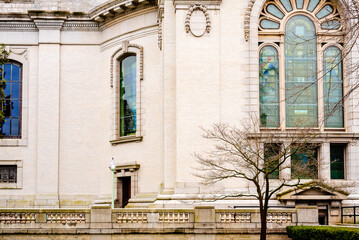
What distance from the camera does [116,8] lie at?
3762 centimetres

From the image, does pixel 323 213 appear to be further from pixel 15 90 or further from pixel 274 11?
pixel 15 90

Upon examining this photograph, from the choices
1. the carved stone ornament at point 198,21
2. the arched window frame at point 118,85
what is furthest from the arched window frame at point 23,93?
the carved stone ornament at point 198,21

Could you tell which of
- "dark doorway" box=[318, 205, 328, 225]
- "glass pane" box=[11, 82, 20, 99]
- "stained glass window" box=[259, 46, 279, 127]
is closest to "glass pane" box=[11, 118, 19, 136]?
"glass pane" box=[11, 82, 20, 99]

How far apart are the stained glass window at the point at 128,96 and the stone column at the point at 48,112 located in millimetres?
3845

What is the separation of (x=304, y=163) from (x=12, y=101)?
18.2m

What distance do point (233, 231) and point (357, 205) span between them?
779 centimetres

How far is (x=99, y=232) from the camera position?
26.0 metres

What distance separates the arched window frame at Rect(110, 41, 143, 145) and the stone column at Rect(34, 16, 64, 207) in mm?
3467

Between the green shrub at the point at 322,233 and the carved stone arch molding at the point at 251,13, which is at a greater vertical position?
the carved stone arch molding at the point at 251,13

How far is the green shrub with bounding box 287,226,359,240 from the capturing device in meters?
22.1

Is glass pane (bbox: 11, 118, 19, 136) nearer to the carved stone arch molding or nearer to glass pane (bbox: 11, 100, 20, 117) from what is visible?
glass pane (bbox: 11, 100, 20, 117)

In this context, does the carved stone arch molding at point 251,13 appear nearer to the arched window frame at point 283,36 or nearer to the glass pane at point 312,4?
the arched window frame at point 283,36

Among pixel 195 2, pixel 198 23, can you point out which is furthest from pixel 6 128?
pixel 195 2

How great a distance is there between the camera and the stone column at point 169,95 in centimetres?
3197
